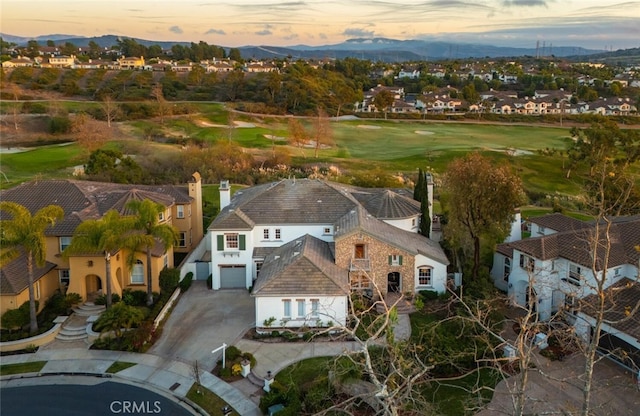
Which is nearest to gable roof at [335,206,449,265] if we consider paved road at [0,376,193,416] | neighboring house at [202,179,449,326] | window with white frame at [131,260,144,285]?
neighboring house at [202,179,449,326]

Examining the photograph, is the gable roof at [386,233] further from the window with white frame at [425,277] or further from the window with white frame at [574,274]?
Result: the window with white frame at [574,274]

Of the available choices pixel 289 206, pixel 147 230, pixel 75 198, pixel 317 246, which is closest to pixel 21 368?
pixel 147 230

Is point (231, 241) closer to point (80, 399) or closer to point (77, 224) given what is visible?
point (77, 224)

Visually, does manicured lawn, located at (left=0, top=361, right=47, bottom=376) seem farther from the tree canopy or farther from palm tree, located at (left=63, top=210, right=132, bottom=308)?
the tree canopy

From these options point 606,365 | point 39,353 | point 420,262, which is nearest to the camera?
point 606,365

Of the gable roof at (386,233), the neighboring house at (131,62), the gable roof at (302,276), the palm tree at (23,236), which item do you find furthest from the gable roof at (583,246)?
the neighboring house at (131,62)

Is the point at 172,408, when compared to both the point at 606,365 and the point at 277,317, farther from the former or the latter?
the point at 606,365

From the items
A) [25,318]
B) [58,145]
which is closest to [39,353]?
[25,318]
